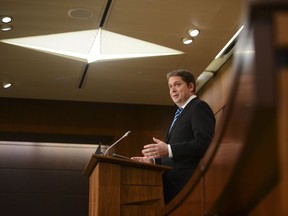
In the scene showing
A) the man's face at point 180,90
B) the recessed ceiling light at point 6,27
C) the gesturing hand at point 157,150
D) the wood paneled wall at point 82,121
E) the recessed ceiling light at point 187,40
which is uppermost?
the recessed ceiling light at point 6,27

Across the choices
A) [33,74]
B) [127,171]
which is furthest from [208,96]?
[127,171]

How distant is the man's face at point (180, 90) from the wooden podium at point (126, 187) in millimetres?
497

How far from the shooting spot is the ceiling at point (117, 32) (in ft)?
14.4

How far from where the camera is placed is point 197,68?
598 centimetres

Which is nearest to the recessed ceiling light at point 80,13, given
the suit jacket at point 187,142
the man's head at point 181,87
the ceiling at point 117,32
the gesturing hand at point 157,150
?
the ceiling at point 117,32

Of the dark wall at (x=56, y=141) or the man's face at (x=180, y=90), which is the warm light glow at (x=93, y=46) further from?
the man's face at (x=180, y=90)

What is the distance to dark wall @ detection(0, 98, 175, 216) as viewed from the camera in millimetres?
7105

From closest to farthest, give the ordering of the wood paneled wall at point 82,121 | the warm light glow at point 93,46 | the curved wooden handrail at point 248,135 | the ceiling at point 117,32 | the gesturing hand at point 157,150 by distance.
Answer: the curved wooden handrail at point 248,135
the gesturing hand at point 157,150
the ceiling at point 117,32
the warm light glow at point 93,46
the wood paneled wall at point 82,121

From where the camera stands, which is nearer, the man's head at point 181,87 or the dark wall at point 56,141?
the man's head at point 181,87

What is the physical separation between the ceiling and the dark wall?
26 cm

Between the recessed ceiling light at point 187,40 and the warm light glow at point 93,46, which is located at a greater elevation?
the warm light glow at point 93,46

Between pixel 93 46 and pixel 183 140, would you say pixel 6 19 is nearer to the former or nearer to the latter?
pixel 93 46

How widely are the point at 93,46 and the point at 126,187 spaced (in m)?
2.89

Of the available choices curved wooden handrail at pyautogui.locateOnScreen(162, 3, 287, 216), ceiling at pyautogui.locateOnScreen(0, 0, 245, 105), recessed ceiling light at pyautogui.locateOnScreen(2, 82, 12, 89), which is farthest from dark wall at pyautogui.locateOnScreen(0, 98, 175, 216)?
curved wooden handrail at pyautogui.locateOnScreen(162, 3, 287, 216)
